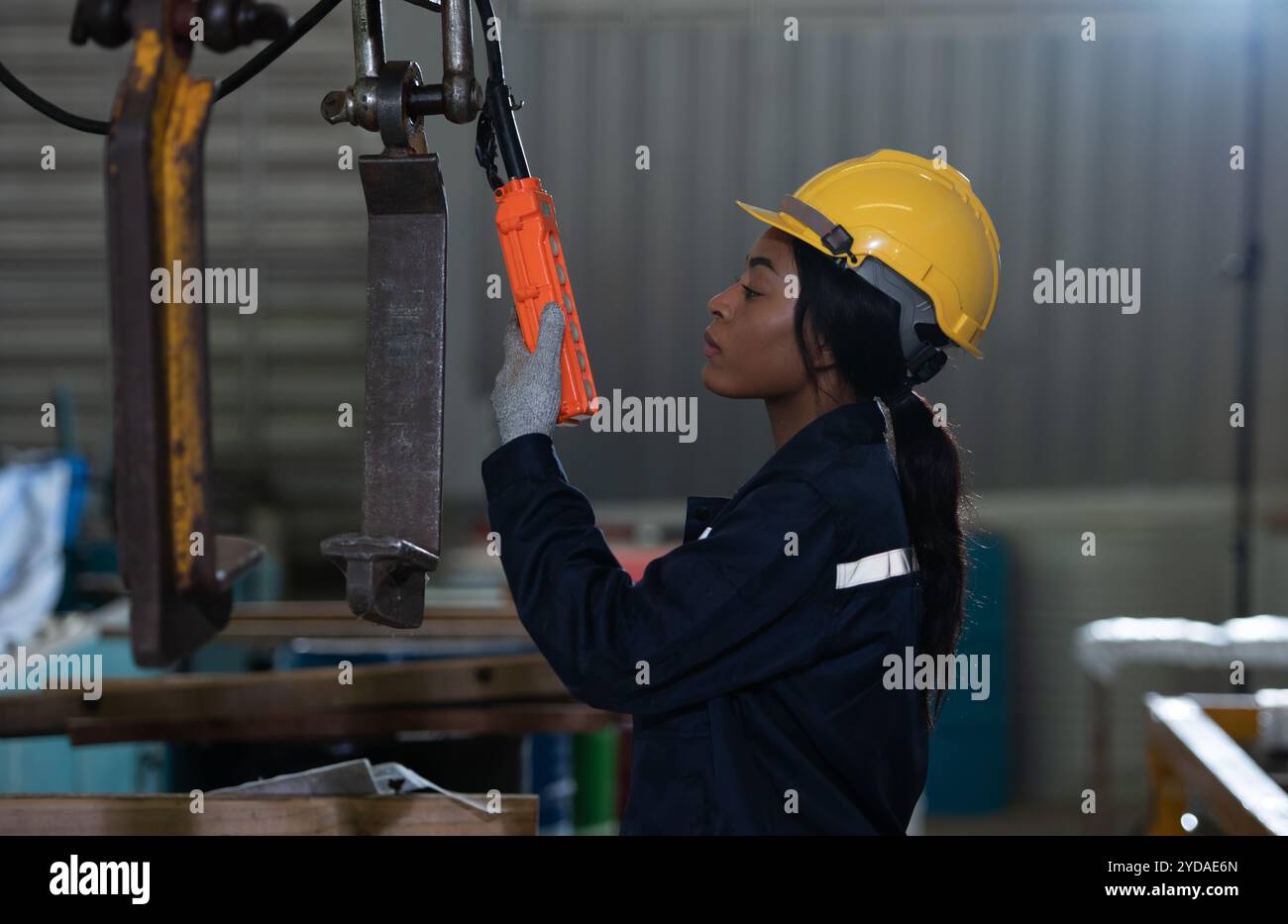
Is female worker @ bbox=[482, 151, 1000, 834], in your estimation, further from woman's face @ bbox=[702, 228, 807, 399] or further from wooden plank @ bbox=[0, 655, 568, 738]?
wooden plank @ bbox=[0, 655, 568, 738]

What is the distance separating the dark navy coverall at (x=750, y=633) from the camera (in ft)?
4.85

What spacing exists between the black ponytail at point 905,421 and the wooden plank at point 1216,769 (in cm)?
74

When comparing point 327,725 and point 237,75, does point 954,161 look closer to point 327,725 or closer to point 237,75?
point 327,725

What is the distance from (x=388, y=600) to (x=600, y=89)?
5.38 m

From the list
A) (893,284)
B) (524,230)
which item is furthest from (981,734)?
(524,230)

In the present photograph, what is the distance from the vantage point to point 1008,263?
6180 mm

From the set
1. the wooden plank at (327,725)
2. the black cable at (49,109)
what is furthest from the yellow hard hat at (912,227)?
the wooden plank at (327,725)

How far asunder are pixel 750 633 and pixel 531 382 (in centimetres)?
36

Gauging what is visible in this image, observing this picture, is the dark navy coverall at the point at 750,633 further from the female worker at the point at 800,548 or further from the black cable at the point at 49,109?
the black cable at the point at 49,109

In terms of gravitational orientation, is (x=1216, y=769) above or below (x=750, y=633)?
below

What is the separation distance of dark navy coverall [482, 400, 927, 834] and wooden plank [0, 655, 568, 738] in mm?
877
